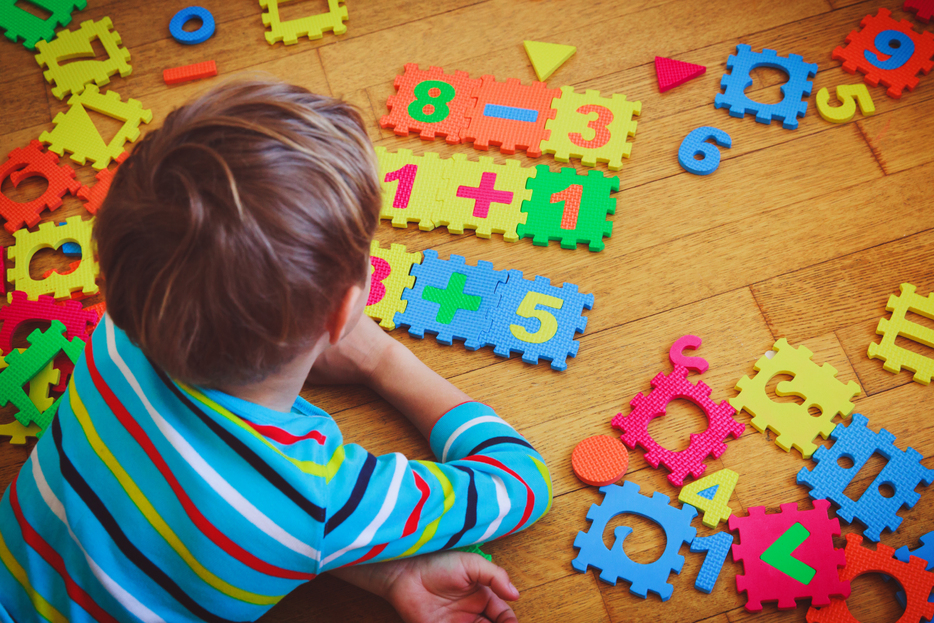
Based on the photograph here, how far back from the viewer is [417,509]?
0.74m

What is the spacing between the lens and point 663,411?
0.97 meters

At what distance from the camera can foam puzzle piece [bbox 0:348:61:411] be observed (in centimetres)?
101

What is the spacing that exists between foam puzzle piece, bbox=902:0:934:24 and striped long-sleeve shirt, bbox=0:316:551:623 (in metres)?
1.18

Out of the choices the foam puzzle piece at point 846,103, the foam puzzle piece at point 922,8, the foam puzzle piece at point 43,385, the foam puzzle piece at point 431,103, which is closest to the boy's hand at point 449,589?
the foam puzzle piece at point 43,385

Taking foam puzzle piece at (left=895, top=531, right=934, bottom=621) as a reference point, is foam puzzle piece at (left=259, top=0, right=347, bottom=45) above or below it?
above

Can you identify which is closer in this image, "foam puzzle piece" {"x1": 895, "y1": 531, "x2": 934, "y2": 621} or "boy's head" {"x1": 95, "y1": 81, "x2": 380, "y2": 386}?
"boy's head" {"x1": 95, "y1": 81, "x2": 380, "y2": 386}

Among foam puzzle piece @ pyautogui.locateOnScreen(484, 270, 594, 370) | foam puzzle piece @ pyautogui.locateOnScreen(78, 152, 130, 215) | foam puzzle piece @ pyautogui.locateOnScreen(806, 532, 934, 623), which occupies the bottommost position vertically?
foam puzzle piece @ pyautogui.locateOnScreen(806, 532, 934, 623)

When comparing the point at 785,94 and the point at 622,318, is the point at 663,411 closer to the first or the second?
the point at 622,318

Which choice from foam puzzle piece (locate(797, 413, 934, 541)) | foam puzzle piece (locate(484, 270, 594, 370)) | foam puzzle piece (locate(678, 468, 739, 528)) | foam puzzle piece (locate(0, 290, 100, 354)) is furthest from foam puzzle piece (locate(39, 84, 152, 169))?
foam puzzle piece (locate(797, 413, 934, 541))

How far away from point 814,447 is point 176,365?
794 mm

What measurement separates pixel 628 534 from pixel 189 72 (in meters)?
1.07

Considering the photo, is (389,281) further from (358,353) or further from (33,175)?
(33,175)

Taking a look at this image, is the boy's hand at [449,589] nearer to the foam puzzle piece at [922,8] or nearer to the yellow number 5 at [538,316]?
the yellow number 5 at [538,316]

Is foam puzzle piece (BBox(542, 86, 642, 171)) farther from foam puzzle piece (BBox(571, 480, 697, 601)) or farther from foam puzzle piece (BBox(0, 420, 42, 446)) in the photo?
foam puzzle piece (BBox(0, 420, 42, 446))
